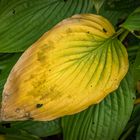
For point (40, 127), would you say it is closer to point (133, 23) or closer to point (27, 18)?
point (27, 18)

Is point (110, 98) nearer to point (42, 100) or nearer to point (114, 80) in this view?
point (114, 80)

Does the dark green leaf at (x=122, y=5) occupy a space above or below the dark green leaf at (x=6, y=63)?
above

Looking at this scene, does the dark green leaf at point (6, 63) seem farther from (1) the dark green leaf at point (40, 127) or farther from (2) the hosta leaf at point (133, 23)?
(2) the hosta leaf at point (133, 23)

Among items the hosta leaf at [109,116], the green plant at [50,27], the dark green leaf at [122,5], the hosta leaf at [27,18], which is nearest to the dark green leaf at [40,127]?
the green plant at [50,27]

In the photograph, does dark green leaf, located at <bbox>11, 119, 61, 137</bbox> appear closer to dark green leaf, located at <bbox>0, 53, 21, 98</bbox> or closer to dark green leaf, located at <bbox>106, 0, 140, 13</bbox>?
dark green leaf, located at <bbox>0, 53, 21, 98</bbox>

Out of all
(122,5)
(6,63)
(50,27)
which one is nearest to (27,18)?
(50,27)

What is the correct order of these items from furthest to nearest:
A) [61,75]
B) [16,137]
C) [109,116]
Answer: [16,137] → [109,116] → [61,75]

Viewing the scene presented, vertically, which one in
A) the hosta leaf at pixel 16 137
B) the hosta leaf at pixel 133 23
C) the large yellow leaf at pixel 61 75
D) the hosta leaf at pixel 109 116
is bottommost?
the hosta leaf at pixel 16 137

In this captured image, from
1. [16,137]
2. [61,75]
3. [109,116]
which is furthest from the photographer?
[16,137]

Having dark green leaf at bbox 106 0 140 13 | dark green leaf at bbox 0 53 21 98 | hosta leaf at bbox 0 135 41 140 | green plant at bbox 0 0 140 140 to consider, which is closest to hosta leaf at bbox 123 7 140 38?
green plant at bbox 0 0 140 140
